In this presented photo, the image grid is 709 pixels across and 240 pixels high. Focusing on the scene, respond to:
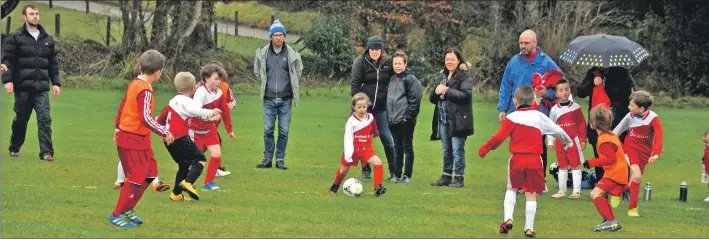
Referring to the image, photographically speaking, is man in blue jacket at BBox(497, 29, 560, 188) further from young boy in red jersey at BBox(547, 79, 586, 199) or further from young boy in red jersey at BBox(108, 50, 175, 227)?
young boy in red jersey at BBox(108, 50, 175, 227)

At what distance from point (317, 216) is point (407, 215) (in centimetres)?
91

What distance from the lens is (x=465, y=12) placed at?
39312 millimetres

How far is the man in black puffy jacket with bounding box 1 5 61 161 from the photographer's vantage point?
16.9m

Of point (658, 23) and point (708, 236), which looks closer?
point (708, 236)

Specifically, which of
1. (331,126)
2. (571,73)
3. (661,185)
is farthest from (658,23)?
(661,185)

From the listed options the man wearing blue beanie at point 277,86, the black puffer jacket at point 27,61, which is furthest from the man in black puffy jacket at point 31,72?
the man wearing blue beanie at point 277,86

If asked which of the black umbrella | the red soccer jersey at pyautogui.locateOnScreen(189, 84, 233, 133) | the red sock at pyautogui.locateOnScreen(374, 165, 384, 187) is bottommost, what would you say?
the red sock at pyautogui.locateOnScreen(374, 165, 384, 187)

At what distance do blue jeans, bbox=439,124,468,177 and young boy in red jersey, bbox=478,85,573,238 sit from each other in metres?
3.45

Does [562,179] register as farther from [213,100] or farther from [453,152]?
[213,100]

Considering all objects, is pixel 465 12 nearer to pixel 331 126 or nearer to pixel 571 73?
pixel 571 73

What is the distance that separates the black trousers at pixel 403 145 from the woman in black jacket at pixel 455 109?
492mm

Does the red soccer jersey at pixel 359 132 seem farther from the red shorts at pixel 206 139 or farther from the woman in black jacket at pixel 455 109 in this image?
the red shorts at pixel 206 139

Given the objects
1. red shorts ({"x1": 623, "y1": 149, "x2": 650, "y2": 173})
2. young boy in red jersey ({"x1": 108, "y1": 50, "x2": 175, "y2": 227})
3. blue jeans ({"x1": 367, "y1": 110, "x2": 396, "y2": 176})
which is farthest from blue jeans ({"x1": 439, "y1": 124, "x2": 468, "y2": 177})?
young boy in red jersey ({"x1": 108, "y1": 50, "x2": 175, "y2": 227})

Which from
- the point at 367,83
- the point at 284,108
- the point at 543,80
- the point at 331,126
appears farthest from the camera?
the point at 331,126
